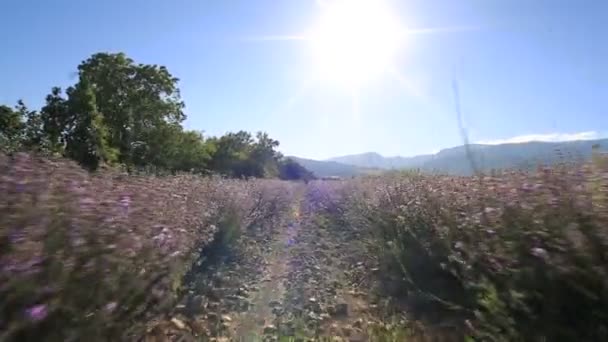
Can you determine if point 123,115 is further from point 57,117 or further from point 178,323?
point 178,323

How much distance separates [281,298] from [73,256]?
14.1ft

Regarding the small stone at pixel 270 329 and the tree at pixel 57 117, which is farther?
the tree at pixel 57 117

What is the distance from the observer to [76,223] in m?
2.78

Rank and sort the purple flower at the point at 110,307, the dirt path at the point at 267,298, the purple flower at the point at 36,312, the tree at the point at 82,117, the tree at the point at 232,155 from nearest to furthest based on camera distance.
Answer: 1. the purple flower at the point at 36,312
2. the purple flower at the point at 110,307
3. the dirt path at the point at 267,298
4. the tree at the point at 82,117
5. the tree at the point at 232,155

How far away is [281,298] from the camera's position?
6.69 meters

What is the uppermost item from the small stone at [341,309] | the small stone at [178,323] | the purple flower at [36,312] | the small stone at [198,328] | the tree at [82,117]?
the tree at [82,117]

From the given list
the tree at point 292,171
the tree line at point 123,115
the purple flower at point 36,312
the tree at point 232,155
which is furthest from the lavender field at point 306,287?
the tree at point 292,171

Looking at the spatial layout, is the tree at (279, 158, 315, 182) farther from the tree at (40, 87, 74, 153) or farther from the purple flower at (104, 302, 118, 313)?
the purple flower at (104, 302, 118, 313)

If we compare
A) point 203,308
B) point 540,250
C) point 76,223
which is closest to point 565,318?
point 540,250

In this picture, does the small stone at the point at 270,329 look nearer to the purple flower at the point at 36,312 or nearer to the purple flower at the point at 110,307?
Result: the purple flower at the point at 110,307

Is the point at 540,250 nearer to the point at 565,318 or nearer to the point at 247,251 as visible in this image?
the point at 565,318

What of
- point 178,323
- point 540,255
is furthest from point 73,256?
point 540,255

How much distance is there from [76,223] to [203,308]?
3.47 m

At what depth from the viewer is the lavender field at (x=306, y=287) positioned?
2.61 metres
